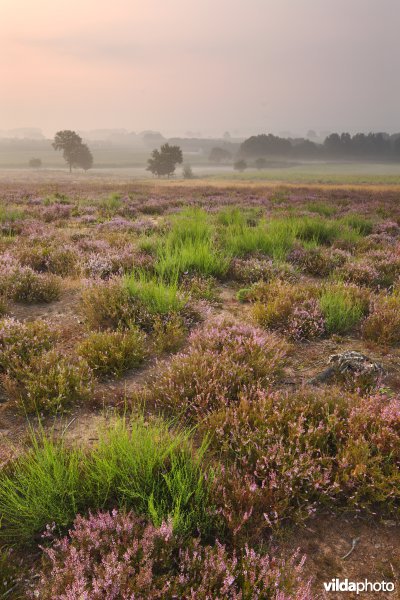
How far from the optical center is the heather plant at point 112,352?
4199 mm

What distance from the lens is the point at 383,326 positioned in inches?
200

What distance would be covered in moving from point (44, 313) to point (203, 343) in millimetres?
2897

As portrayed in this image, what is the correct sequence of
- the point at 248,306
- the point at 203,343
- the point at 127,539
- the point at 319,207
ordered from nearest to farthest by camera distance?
1. the point at 127,539
2. the point at 203,343
3. the point at 248,306
4. the point at 319,207

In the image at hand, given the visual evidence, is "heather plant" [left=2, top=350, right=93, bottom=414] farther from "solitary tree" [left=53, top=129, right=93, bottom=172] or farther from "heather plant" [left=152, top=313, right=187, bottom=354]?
"solitary tree" [left=53, top=129, right=93, bottom=172]

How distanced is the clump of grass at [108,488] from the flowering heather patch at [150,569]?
128 mm

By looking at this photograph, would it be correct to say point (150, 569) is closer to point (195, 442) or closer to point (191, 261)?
point (195, 442)

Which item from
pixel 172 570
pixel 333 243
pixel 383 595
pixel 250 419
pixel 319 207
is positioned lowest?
pixel 383 595

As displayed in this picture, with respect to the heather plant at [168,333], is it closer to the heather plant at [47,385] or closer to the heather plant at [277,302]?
the heather plant at [47,385]

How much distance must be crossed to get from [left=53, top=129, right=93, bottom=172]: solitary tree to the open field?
443ft

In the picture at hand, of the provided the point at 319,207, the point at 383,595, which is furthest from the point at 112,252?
the point at 319,207

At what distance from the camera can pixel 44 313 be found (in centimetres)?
586

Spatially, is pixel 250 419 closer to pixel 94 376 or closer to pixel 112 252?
pixel 94 376

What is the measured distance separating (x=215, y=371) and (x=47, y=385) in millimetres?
1694

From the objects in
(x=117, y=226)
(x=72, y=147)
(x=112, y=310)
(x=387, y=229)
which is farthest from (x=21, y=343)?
(x=72, y=147)
